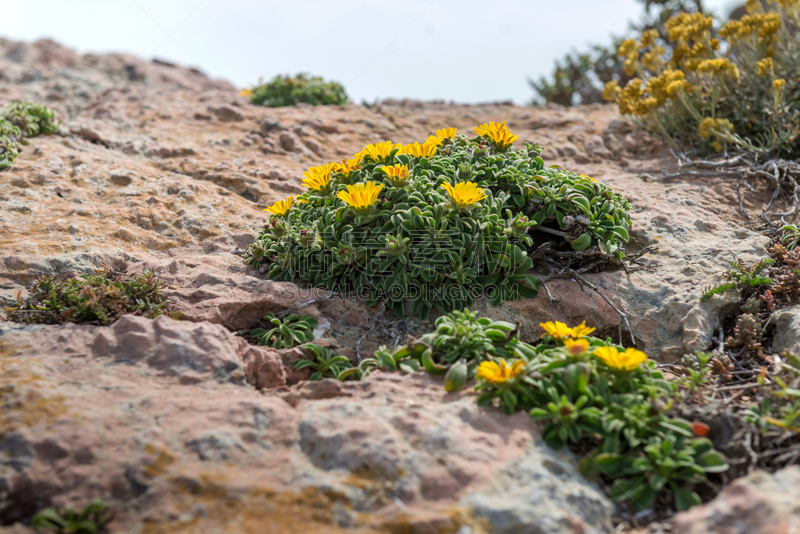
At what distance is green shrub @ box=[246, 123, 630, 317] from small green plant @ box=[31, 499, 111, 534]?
194cm

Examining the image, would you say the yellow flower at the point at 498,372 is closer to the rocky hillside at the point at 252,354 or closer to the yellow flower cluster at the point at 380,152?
the rocky hillside at the point at 252,354

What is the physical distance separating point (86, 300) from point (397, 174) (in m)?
1.96

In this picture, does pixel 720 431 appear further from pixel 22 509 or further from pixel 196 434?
pixel 22 509

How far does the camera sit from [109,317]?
3.13 m

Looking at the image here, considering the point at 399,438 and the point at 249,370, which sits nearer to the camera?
the point at 399,438

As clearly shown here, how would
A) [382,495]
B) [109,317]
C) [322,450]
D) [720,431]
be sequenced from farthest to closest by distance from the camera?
[109,317] → [720,431] → [322,450] → [382,495]

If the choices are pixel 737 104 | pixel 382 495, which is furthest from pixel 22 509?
pixel 737 104

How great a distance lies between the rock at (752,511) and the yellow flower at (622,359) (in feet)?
2.09

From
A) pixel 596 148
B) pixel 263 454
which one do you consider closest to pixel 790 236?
pixel 596 148

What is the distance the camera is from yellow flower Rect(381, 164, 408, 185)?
12.1ft

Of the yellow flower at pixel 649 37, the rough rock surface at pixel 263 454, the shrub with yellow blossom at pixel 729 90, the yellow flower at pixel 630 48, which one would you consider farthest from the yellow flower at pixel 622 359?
the yellow flower at pixel 649 37

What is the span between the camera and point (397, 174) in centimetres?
368

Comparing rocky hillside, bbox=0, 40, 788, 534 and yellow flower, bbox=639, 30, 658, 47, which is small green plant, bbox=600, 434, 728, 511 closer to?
rocky hillside, bbox=0, 40, 788, 534

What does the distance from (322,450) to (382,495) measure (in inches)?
12.5
